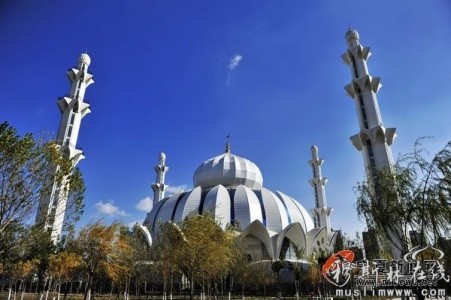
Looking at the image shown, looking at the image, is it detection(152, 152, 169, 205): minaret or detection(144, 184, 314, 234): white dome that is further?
detection(152, 152, 169, 205): minaret

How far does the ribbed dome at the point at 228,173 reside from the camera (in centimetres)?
5247

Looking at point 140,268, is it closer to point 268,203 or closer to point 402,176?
point 268,203

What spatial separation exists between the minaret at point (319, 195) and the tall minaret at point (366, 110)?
1865 cm

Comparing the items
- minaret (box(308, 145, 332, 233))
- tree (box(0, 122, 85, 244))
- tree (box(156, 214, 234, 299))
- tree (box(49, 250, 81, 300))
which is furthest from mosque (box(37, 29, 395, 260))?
tree (box(0, 122, 85, 244))

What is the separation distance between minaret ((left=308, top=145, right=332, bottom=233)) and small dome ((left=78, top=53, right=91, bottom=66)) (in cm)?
3584

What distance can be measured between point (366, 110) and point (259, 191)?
21.8 meters

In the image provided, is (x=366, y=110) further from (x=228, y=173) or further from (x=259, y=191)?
(x=228, y=173)

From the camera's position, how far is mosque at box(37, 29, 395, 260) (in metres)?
33.0

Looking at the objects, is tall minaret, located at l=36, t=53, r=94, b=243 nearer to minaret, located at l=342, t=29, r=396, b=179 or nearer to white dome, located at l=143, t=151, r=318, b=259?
white dome, located at l=143, t=151, r=318, b=259

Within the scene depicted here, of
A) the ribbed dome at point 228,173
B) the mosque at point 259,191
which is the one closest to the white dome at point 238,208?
the mosque at point 259,191

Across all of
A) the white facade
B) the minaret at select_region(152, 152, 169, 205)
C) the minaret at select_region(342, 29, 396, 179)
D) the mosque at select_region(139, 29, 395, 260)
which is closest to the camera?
the minaret at select_region(342, 29, 396, 179)

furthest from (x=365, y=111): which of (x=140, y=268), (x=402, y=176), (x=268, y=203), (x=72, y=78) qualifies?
(x=72, y=78)

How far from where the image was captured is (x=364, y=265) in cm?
1462

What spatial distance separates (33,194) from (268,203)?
119 ft
